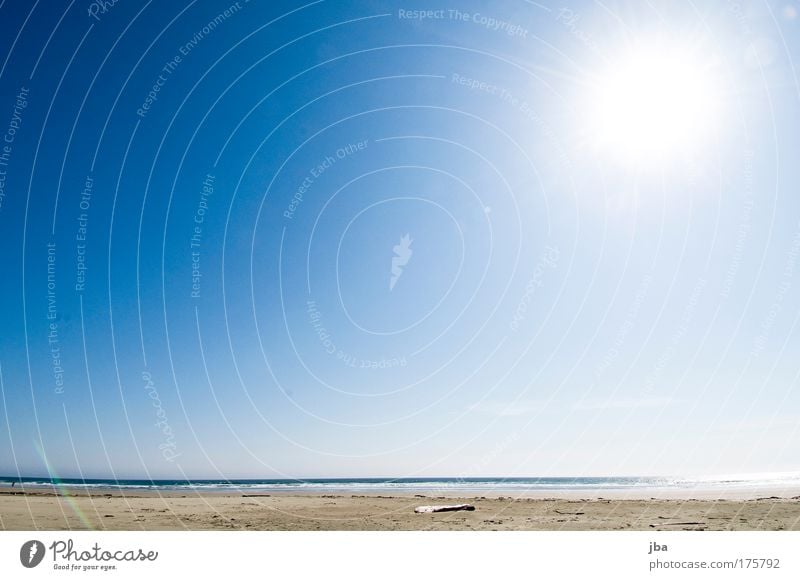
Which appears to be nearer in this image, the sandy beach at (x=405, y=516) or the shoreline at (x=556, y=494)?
the sandy beach at (x=405, y=516)

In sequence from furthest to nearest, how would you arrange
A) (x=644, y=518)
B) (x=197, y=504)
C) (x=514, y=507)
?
1. (x=197, y=504)
2. (x=514, y=507)
3. (x=644, y=518)

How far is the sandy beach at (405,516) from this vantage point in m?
17.7

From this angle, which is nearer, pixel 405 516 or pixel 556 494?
pixel 405 516

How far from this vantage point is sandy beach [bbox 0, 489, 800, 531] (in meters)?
17.7

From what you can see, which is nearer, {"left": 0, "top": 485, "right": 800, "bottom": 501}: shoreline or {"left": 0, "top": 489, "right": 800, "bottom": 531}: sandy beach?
{"left": 0, "top": 489, "right": 800, "bottom": 531}: sandy beach

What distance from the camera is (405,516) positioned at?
20234mm

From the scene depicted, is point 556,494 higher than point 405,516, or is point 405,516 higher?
point 556,494
